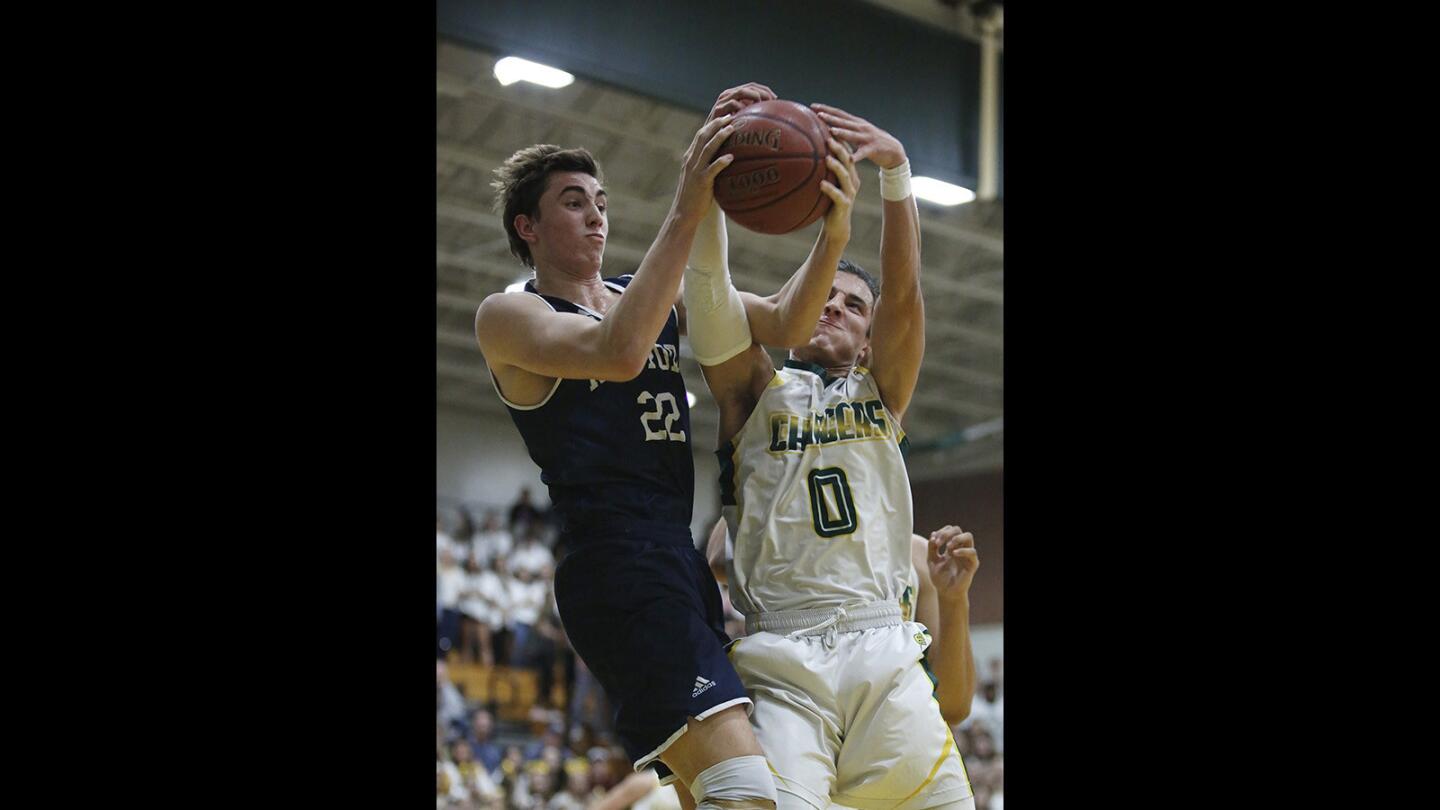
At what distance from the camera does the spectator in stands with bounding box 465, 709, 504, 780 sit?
1170 cm

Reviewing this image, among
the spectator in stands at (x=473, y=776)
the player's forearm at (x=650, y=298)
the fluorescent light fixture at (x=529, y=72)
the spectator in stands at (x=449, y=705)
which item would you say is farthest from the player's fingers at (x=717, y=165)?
the spectator in stands at (x=449, y=705)

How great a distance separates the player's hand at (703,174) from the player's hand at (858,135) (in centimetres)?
27

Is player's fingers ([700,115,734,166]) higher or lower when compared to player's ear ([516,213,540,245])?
higher

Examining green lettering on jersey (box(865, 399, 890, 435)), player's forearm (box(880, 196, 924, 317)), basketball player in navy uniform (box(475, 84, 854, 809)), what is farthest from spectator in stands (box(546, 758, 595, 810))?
player's forearm (box(880, 196, 924, 317))

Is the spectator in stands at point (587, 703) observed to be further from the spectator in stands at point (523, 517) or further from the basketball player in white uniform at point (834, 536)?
the basketball player in white uniform at point (834, 536)

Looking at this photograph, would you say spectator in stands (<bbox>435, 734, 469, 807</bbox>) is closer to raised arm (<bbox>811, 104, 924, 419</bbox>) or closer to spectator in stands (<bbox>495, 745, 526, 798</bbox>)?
spectator in stands (<bbox>495, 745, 526, 798</bbox>)

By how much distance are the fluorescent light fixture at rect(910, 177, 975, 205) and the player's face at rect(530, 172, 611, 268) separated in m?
3.25

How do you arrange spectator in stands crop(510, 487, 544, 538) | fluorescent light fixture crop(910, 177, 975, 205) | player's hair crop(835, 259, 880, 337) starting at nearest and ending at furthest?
player's hair crop(835, 259, 880, 337), fluorescent light fixture crop(910, 177, 975, 205), spectator in stands crop(510, 487, 544, 538)

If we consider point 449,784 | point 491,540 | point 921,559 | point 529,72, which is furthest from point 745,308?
point 491,540

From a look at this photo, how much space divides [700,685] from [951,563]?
941 millimetres
